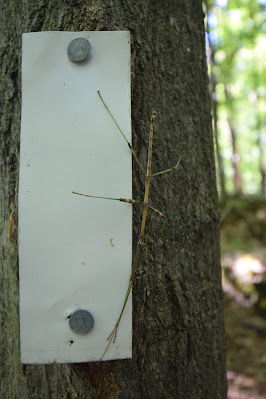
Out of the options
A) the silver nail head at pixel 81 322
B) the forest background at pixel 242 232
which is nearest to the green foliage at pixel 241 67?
the forest background at pixel 242 232

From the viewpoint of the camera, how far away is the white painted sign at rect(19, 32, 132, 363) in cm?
91

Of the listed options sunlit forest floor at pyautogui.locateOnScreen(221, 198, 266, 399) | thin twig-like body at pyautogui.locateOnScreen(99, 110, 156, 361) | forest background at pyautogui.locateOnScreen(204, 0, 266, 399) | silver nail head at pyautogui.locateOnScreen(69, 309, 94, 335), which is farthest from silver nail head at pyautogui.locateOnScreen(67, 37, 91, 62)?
sunlit forest floor at pyautogui.locateOnScreen(221, 198, 266, 399)

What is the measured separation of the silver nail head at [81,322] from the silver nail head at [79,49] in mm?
725

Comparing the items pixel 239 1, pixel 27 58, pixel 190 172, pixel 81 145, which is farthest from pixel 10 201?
pixel 239 1

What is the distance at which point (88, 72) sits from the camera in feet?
3.09

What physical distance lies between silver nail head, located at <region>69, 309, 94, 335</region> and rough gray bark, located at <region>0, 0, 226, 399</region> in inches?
4.5

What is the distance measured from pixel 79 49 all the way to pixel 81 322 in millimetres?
779

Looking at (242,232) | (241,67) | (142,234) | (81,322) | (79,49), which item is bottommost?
(81,322)

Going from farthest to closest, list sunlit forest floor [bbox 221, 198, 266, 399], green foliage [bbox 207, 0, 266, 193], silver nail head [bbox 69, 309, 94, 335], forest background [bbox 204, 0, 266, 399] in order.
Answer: green foliage [bbox 207, 0, 266, 193], forest background [bbox 204, 0, 266, 399], sunlit forest floor [bbox 221, 198, 266, 399], silver nail head [bbox 69, 309, 94, 335]

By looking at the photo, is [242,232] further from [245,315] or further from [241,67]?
[241,67]

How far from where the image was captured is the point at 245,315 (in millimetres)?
4098

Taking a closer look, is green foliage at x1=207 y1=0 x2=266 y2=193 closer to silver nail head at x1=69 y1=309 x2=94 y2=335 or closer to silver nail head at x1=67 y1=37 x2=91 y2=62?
silver nail head at x1=67 y1=37 x2=91 y2=62

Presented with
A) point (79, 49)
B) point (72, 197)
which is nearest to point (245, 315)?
point (72, 197)

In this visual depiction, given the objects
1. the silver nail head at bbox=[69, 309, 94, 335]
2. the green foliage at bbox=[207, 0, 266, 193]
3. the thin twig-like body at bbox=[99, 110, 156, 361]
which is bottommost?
the silver nail head at bbox=[69, 309, 94, 335]
